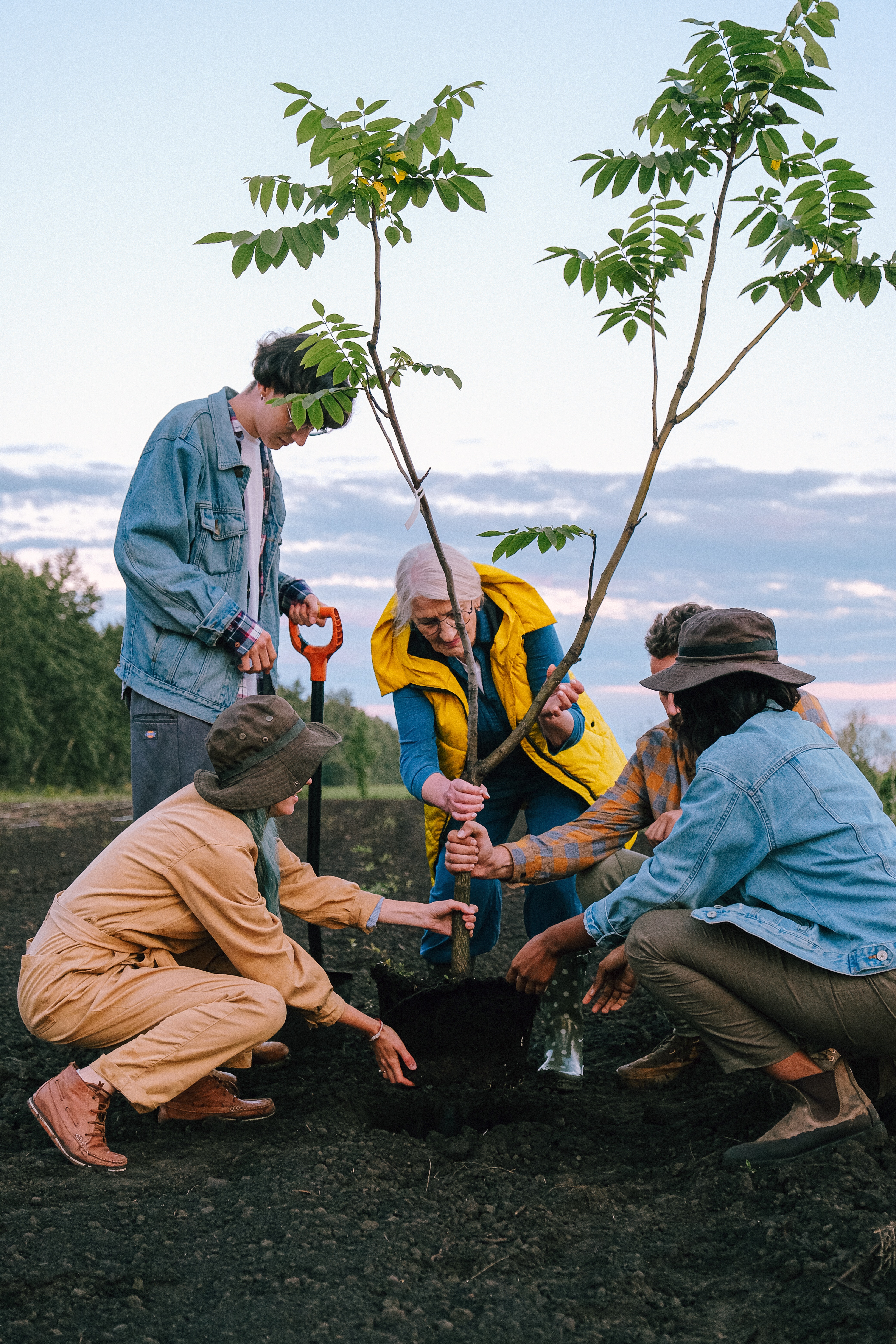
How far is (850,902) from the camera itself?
2613 millimetres

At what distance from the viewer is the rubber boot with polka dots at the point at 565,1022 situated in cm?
349

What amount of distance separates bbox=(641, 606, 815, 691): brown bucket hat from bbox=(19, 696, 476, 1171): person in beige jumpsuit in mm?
1010

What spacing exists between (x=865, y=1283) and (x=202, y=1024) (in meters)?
1.69

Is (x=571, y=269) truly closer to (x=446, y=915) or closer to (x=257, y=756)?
(x=257, y=756)

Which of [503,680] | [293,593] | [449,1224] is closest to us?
[449,1224]

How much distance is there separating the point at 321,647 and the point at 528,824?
1.02 metres

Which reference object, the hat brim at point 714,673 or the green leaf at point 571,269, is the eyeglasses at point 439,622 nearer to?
the hat brim at point 714,673

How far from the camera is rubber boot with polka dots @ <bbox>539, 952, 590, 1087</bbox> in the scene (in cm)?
349

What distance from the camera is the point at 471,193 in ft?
8.95

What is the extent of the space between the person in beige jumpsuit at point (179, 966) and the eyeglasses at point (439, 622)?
2.05 ft

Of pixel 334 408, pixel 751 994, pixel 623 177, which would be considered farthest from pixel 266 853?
pixel 623 177

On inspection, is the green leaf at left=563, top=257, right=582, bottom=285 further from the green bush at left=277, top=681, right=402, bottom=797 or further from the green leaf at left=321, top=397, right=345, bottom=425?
the green bush at left=277, top=681, right=402, bottom=797

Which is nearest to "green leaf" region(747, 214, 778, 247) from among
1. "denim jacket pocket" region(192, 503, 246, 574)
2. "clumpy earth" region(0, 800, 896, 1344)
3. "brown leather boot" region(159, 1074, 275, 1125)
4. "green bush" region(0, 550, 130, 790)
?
"denim jacket pocket" region(192, 503, 246, 574)

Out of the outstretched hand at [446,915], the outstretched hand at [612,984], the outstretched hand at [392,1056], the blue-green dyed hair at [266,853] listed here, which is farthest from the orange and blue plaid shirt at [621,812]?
the blue-green dyed hair at [266,853]
